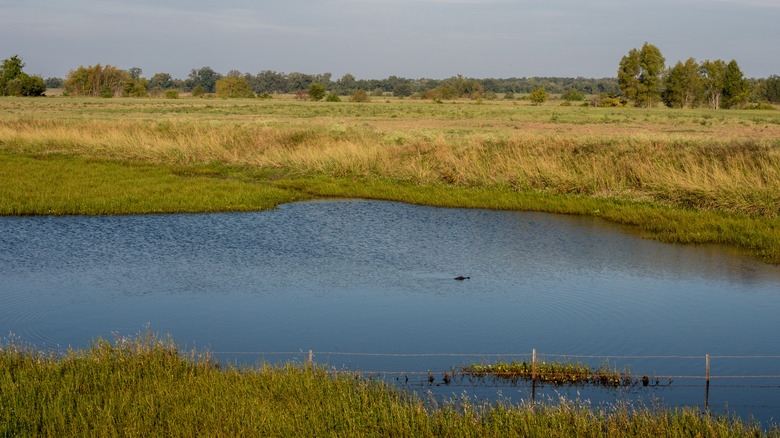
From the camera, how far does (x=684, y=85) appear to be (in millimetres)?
105688

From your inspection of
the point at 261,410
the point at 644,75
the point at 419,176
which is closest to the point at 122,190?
the point at 419,176

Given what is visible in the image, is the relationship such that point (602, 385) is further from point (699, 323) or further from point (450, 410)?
point (699, 323)

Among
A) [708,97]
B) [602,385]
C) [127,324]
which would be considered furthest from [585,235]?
[708,97]

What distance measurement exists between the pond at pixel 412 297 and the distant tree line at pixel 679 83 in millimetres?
95813

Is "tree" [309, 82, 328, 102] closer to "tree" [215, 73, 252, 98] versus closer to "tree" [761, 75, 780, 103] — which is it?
→ "tree" [215, 73, 252, 98]

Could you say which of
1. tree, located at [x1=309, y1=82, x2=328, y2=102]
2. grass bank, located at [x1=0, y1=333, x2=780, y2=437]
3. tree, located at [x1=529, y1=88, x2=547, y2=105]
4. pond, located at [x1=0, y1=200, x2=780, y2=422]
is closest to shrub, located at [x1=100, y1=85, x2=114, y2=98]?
tree, located at [x1=309, y1=82, x2=328, y2=102]

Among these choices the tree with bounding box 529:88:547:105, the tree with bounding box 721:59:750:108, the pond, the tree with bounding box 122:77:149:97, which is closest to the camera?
the pond

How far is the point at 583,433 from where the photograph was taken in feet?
20.7

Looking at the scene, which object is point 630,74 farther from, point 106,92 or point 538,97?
point 106,92

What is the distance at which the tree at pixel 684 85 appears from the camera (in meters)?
105

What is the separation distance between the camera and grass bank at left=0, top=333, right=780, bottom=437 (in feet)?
20.6

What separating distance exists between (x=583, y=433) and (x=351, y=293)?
6229mm

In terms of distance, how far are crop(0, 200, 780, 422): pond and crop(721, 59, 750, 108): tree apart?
97.5 m

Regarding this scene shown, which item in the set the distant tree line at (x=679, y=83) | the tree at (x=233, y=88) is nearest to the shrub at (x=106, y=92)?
the tree at (x=233, y=88)
